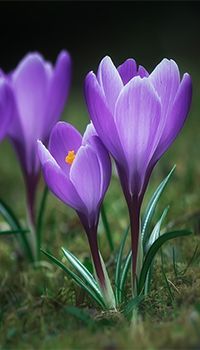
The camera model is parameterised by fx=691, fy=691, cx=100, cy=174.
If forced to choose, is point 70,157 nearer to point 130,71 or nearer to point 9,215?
point 130,71

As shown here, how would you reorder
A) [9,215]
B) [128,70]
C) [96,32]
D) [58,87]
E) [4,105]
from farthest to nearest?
[96,32] → [58,87] → [9,215] → [4,105] → [128,70]

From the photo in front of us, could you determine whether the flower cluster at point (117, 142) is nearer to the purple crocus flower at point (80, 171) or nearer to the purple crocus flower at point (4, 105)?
the purple crocus flower at point (80, 171)

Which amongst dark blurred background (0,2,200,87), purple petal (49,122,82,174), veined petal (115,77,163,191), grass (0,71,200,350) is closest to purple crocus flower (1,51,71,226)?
grass (0,71,200,350)

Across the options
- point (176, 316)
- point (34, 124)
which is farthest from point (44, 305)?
point (34, 124)

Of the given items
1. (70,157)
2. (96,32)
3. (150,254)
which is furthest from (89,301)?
(96,32)

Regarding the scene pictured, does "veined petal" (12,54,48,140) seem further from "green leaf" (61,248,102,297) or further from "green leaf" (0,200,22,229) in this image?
"green leaf" (61,248,102,297)

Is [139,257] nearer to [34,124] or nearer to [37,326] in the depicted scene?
[37,326]
